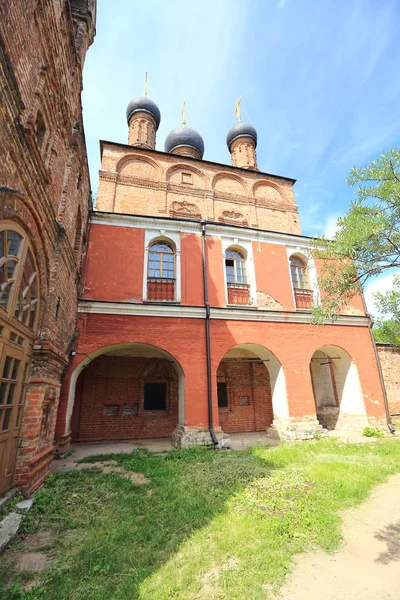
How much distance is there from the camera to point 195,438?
8.16m

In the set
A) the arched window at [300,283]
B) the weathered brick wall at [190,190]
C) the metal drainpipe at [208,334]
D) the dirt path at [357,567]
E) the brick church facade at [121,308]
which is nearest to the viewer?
the dirt path at [357,567]

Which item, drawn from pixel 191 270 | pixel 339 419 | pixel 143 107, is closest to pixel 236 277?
pixel 191 270

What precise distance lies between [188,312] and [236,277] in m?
2.62

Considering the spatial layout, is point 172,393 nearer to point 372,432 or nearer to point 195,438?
point 195,438

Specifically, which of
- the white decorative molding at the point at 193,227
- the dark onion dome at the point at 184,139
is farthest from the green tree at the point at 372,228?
the dark onion dome at the point at 184,139

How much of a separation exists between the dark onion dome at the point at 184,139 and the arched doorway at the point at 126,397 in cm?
1515

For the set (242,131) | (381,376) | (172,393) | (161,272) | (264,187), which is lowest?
(172,393)

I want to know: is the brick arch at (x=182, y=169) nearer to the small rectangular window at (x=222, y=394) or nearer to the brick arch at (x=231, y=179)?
the brick arch at (x=231, y=179)

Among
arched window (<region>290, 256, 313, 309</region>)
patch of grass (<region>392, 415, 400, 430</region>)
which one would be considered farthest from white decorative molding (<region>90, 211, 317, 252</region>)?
patch of grass (<region>392, 415, 400, 430</region>)

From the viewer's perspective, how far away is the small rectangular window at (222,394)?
39.5ft

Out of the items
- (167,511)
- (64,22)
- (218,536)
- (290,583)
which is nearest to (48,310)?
(167,511)

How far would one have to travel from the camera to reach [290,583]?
8.76 feet

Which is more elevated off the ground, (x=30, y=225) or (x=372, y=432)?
(x=30, y=225)

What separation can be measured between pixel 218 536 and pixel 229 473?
2317 millimetres
